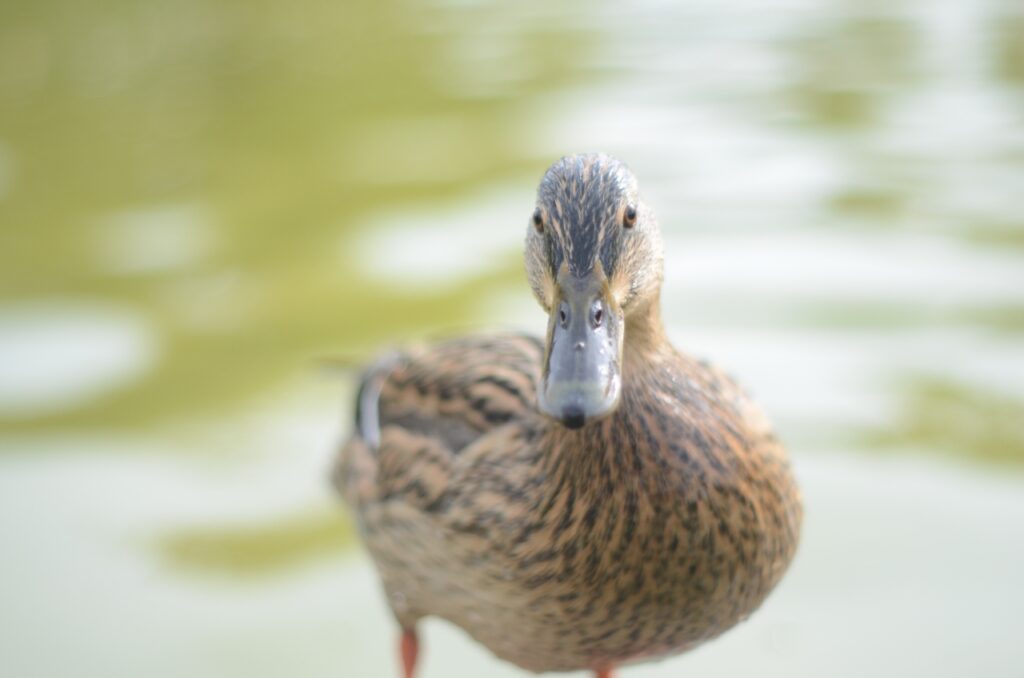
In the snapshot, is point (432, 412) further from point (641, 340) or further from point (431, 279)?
point (431, 279)

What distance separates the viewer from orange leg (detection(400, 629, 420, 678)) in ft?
9.94

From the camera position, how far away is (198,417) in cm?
455

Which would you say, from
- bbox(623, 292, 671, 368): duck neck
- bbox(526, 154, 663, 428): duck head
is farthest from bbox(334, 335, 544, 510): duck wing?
bbox(526, 154, 663, 428): duck head

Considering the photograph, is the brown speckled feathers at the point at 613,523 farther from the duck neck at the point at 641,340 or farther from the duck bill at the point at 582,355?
the duck bill at the point at 582,355

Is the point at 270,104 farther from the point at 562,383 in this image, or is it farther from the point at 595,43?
the point at 562,383

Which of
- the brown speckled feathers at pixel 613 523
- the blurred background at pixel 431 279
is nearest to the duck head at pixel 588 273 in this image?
the brown speckled feathers at pixel 613 523

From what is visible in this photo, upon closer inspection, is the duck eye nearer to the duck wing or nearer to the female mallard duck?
the female mallard duck

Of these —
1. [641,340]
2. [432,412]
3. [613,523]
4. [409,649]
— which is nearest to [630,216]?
[641,340]

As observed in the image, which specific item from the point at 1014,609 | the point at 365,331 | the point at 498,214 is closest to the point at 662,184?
the point at 498,214

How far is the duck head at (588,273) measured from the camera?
1.81 metres

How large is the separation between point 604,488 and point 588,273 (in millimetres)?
453

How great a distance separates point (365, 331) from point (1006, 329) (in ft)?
7.70

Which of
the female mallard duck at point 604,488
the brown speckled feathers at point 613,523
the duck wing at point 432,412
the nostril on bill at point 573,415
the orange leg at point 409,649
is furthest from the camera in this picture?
the orange leg at point 409,649

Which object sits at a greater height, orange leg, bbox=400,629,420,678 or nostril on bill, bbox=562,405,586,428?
orange leg, bbox=400,629,420,678
